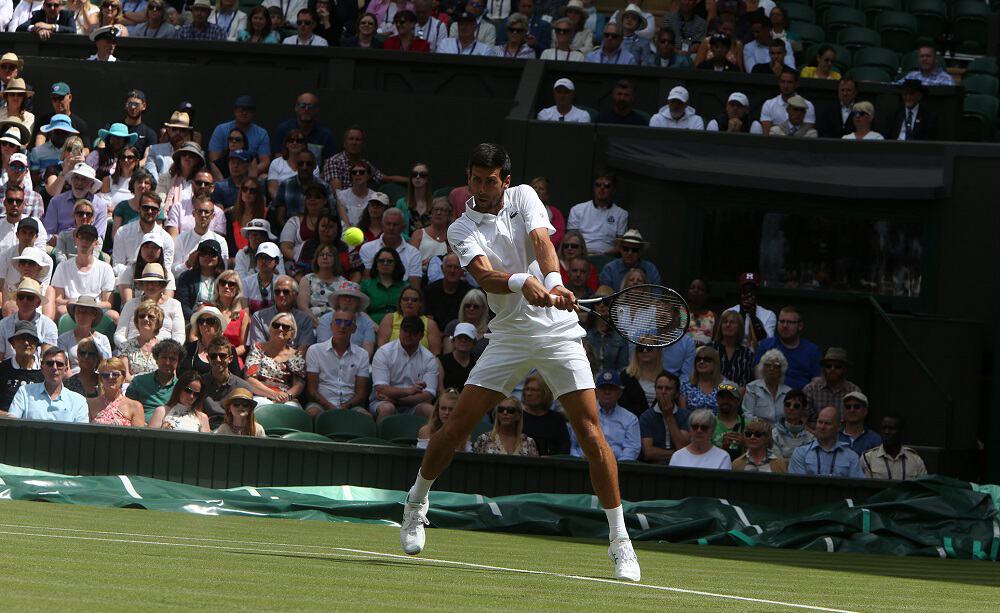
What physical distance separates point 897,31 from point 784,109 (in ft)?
13.9

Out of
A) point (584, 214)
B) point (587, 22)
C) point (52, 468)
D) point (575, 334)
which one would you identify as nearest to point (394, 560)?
point (575, 334)

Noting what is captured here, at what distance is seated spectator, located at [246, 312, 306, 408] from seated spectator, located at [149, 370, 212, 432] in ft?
2.30

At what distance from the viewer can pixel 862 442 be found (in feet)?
38.7

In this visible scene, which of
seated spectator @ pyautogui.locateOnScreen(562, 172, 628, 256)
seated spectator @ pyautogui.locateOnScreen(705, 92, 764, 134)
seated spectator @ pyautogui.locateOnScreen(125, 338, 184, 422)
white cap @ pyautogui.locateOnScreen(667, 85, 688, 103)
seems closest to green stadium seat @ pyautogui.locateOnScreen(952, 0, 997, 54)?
seated spectator @ pyautogui.locateOnScreen(705, 92, 764, 134)

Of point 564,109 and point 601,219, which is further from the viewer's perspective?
point 564,109

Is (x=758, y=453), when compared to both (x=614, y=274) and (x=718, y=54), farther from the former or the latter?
(x=718, y=54)

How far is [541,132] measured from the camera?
15508 mm

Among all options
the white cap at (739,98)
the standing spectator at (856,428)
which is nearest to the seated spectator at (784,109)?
the white cap at (739,98)

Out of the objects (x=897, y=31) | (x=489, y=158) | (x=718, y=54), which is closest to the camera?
(x=489, y=158)

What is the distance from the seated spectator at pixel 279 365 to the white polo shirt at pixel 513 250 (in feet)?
18.3

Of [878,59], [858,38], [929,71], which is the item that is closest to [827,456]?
[929,71]

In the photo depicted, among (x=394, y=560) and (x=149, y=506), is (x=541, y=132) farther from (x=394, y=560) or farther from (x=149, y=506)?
(x=394, y=560)

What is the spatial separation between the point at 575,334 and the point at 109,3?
12.0m

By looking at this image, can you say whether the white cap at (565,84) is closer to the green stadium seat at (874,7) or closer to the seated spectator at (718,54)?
the seated spectator at (718,54)
